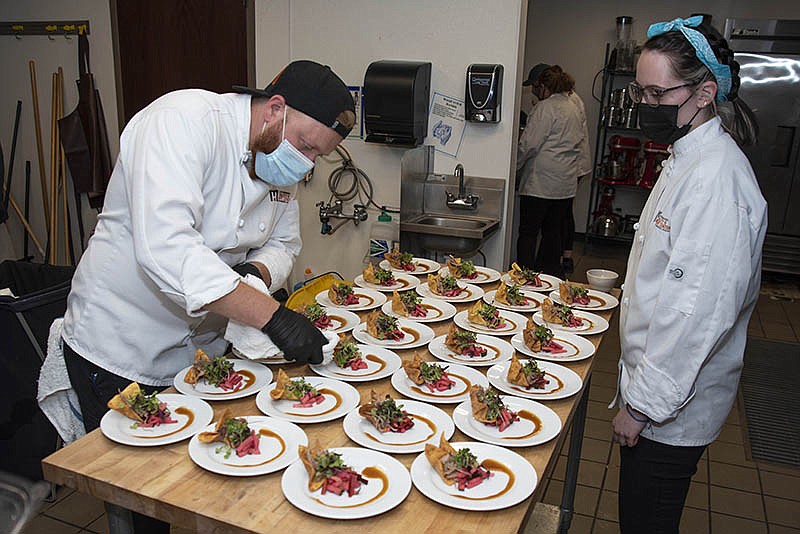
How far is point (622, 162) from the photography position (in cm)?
679

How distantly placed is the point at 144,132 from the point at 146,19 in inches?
132

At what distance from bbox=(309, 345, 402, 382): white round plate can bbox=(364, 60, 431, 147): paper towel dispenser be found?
2.14 m

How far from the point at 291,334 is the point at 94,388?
0.62 metres

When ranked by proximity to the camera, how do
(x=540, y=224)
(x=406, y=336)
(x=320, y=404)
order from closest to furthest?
(x=320, y=404) → (x=406, y=336) → (x=540, y=224)

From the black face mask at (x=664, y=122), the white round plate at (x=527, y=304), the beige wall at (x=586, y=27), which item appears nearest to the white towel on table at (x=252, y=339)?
the white round plate at (x=527, y=304)

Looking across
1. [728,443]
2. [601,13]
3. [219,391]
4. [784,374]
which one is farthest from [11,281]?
[601,13]

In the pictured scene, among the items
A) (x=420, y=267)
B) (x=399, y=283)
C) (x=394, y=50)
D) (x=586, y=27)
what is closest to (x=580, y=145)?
(x=394, y=50)

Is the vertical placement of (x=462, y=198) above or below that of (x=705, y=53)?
below

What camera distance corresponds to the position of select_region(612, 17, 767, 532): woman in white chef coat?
1.53 metres

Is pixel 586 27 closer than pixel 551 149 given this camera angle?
No

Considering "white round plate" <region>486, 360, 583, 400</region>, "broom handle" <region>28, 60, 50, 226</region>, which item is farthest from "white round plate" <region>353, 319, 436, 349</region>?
"broom handle" <region>28, 60, 50, 226</region>

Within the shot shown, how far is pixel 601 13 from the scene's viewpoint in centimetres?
687

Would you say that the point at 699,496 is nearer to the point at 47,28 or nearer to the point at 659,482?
the point at 659,482

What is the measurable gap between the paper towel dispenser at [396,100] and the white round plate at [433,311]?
5.52 ft
